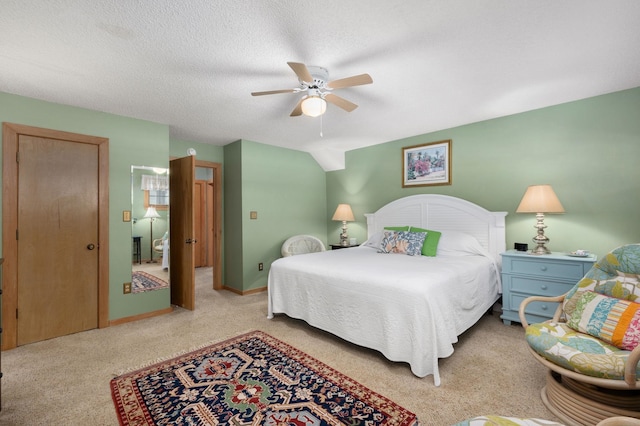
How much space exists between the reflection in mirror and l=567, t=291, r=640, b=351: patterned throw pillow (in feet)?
14.0

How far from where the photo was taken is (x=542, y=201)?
9.61 feet

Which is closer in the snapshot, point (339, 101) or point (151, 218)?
point (339, 101)

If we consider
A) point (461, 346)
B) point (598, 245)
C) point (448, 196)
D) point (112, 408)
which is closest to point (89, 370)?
point (112, 408)

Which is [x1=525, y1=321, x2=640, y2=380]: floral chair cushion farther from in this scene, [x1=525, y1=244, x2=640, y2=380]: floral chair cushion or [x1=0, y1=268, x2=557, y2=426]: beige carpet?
[x1=0, y1=268, x2=557, y2=426]: beige carpet

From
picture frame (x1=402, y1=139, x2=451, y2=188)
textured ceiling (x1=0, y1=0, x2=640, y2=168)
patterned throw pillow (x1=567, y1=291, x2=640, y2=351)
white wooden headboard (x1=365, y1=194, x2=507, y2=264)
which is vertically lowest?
patterned throw pillow (x1=567, y1=291, x2=640, y2=351)

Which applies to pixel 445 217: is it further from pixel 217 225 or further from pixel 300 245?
pixel 217 225

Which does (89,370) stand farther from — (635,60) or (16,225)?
(635,60)

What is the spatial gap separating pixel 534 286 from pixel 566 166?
4.59ft

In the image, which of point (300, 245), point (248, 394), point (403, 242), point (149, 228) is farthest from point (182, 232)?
point (403, 242)

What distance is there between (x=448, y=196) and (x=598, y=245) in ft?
5.38

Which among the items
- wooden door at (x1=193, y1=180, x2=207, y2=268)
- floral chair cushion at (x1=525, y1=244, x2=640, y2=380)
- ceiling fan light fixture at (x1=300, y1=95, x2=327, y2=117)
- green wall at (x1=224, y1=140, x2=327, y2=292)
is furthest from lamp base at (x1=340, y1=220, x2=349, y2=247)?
wooden door at (x1=193, y1=180, x2=207, y2=268)

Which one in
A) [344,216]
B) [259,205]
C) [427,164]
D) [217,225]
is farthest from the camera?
[344,216]

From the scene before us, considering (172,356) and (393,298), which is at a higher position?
(393,298)

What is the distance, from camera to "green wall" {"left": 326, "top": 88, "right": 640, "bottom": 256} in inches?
112
